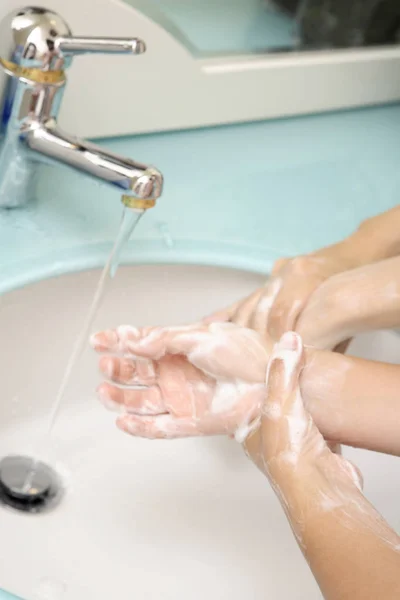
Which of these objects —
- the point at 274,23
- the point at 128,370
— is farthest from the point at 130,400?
the point at 274,23

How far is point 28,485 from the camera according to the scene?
2.38 feet

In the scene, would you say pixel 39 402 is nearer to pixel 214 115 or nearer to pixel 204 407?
pixel 204 407

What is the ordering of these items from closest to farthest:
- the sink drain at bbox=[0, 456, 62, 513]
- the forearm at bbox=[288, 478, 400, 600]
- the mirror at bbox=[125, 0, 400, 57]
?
the forearm at bbox=[288, 478, 400, 600] < the sink drain at bbox=[0, 456, 62, 513] < the mirror at bbox=[125, 0, 400, 57]

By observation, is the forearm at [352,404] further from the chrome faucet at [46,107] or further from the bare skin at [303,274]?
the chrome faucet at [46,107]

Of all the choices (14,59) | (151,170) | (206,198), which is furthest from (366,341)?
(14,59)

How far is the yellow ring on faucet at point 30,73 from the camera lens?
66 centimetres

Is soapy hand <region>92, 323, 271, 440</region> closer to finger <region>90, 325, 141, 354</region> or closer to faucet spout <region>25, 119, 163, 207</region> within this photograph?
finger <region>90, 325, 141, 354</region>

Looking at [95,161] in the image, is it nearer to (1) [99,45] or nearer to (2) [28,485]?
(1) [99,45]

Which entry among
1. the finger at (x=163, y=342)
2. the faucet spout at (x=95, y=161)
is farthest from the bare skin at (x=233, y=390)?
the faucet spout at (x=95, y=161)

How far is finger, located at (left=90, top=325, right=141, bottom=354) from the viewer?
0.64 m

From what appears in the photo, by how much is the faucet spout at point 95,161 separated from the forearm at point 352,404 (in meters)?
0.18

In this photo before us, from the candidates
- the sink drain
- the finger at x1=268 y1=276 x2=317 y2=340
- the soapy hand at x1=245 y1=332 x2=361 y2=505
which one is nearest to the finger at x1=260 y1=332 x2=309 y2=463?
the soapy hand at x1=245 y1=332 x2=361 y2=505

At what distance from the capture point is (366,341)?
2.85ft

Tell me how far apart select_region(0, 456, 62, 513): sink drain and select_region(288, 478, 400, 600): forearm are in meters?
0.26
